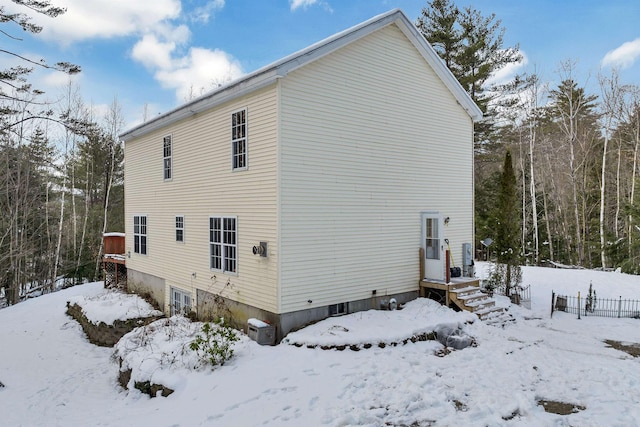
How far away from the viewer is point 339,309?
1030cm

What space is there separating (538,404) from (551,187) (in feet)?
84.3

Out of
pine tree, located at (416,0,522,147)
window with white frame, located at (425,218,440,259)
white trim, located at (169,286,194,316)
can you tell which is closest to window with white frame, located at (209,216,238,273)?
white trim, located at (169,286,194,316)

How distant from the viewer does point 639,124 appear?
72.6ft

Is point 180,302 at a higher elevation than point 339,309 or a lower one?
lower

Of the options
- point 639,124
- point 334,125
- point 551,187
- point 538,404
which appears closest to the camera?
point 538,404

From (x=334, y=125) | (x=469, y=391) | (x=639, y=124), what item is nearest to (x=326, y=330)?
(x=469, y=391)

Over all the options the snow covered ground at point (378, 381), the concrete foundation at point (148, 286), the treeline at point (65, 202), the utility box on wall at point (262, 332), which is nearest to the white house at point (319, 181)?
the utility box on wall at point (262, 332)

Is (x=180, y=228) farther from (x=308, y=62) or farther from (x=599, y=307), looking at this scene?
(x=599, y=307)

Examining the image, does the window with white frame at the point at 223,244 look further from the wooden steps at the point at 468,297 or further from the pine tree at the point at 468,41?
the pine tree at the point at 468,41

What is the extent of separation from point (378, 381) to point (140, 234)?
12.8 metres

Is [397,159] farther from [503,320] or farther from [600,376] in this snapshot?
[600,376]

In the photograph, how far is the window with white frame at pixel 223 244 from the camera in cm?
1069

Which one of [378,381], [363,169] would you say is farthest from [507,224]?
[378,381]

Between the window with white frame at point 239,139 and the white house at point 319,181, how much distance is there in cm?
4
